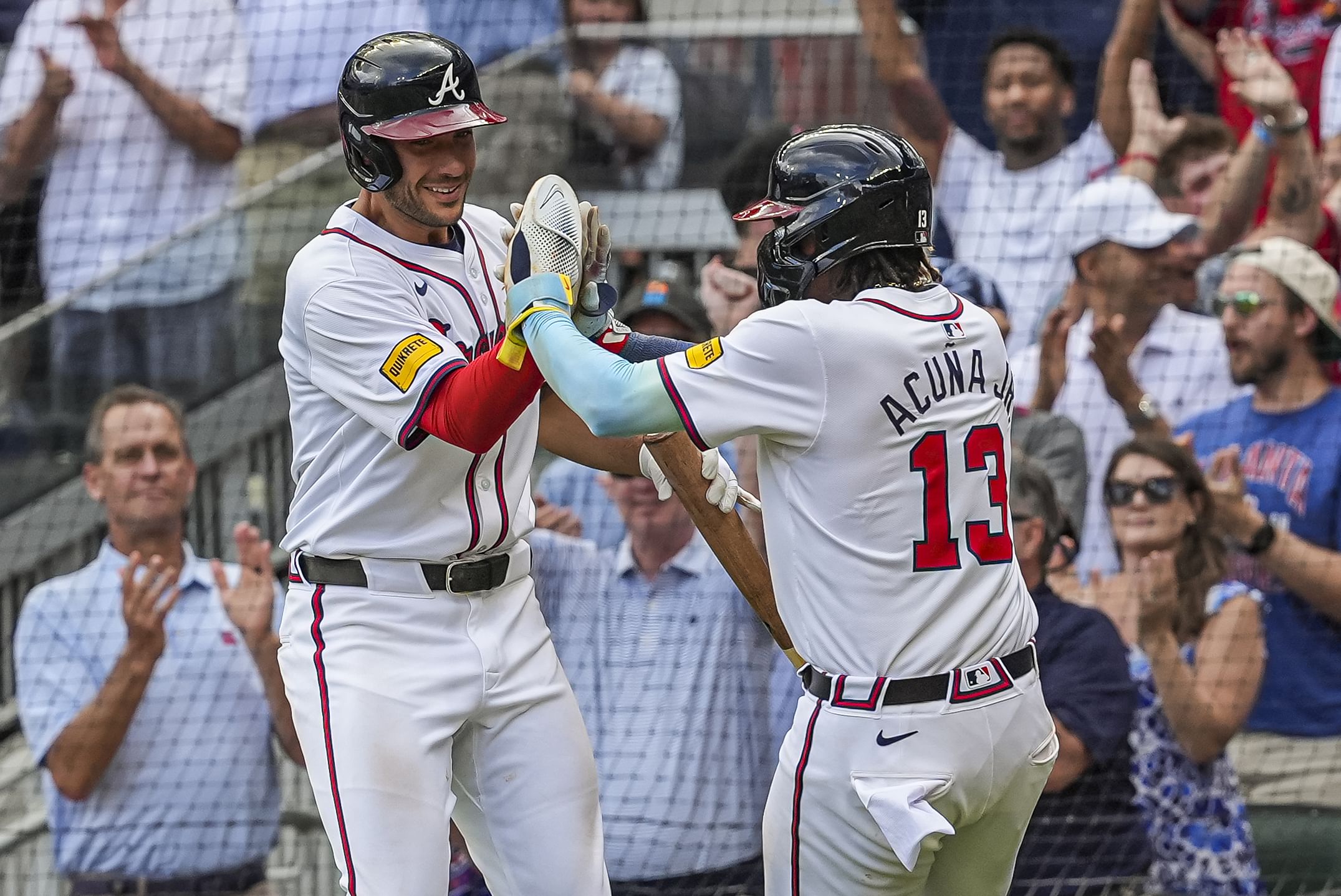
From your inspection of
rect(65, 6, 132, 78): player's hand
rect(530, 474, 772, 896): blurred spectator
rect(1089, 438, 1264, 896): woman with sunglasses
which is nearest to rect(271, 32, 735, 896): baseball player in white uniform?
rect(530, 474, 772, 896): blurred spectator

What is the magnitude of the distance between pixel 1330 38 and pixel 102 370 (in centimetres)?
392

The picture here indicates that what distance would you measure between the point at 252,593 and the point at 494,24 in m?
2.34

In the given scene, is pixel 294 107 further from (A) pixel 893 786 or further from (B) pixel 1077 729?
(A) pixel 893 786

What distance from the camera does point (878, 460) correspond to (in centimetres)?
239

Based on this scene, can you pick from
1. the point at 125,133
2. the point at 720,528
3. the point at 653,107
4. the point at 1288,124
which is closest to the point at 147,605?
the point at 125,133

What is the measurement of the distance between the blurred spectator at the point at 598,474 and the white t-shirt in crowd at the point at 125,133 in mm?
1678

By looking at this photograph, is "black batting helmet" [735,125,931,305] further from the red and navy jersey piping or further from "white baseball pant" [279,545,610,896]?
"white baseball pant" [279,545,610,896]

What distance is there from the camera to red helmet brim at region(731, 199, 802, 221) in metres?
2.48

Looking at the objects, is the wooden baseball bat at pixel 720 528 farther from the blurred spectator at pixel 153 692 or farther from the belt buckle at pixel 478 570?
the blurred spectator at pixel 153 692

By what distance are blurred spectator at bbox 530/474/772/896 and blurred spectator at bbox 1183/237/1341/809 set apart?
4.17 ft

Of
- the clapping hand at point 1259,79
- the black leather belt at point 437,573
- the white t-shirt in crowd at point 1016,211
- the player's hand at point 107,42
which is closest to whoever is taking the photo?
the black leather belt at point 437,573

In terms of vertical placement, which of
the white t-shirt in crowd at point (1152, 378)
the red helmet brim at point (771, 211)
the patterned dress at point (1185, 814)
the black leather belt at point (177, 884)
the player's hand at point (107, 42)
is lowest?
the black leather belt at point (177, 884)

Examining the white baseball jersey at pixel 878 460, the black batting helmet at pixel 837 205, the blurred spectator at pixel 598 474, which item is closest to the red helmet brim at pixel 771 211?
the black batting helmet at pixel 837 205

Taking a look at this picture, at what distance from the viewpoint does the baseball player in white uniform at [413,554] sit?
2615mm
